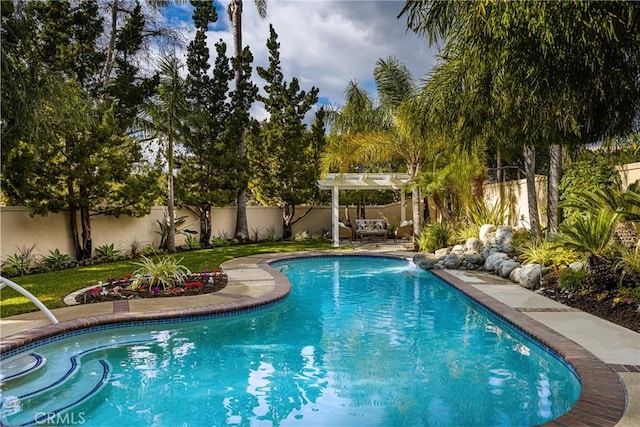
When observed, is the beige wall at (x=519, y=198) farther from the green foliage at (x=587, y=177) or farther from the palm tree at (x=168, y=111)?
the palm tree at (x=168, y=111)

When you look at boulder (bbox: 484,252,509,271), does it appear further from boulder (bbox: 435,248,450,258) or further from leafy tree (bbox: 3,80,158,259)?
leafy tree (bbox: 3,80,158,259)

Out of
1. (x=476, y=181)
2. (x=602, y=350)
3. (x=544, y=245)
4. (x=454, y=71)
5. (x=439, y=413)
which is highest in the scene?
(x=454, y=71)

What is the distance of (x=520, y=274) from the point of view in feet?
29.1

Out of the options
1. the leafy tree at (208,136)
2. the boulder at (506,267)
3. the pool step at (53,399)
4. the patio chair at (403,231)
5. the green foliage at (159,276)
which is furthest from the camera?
the patio chair at (403,231)

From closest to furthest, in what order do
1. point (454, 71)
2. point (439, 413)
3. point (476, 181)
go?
point (439, 413)
point (454, 71)
point (476, 181)

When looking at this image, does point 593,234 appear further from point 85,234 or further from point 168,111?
point 85,234

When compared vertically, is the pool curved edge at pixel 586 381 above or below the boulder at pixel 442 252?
below

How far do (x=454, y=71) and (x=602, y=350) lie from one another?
4.66 m

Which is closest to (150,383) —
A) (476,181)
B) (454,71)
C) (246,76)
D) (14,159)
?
(454,71)

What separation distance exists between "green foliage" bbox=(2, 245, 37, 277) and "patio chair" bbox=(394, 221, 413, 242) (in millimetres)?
13358

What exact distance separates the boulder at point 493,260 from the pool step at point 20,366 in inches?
361

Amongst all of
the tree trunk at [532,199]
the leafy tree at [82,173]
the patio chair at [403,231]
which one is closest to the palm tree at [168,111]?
the leafy tree at [82,173]

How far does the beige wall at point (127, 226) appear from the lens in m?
10.9

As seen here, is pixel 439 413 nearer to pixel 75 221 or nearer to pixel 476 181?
pixel 75 221
